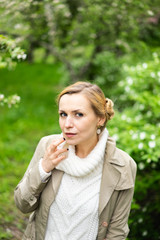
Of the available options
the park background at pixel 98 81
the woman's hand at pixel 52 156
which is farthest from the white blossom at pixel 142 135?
the woman's hand at pixel 52 156

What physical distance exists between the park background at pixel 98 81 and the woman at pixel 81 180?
820mm

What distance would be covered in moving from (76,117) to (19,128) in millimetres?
5277

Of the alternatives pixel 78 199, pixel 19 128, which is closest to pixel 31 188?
pixel 78 199

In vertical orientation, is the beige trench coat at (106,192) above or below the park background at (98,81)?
above

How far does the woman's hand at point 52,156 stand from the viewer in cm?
189

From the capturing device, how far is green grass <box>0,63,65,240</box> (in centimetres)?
389

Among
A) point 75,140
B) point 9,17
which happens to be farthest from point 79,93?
point 9,17

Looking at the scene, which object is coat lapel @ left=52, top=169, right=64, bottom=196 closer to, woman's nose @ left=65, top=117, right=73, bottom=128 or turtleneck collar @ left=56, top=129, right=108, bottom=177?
turtleneck collar @ left=56, top=129, right=108, bottom=177

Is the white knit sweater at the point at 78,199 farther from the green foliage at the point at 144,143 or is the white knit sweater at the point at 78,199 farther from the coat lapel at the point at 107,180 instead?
the green foliage at the point at 144,143

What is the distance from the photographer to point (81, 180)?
2037 mm

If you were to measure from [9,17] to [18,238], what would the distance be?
3.66 metres

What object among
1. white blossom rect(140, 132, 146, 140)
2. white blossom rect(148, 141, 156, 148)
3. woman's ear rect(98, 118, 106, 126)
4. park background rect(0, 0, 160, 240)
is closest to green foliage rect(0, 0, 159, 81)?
park background rect(0, 0, 160, 240)

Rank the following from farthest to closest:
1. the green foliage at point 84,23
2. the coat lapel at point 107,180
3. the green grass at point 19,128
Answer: the green foliage at point 84,23 → the green grass at point 19,128 → the coat lapel at point 107,180

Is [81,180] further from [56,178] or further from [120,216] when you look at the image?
[120,216]
